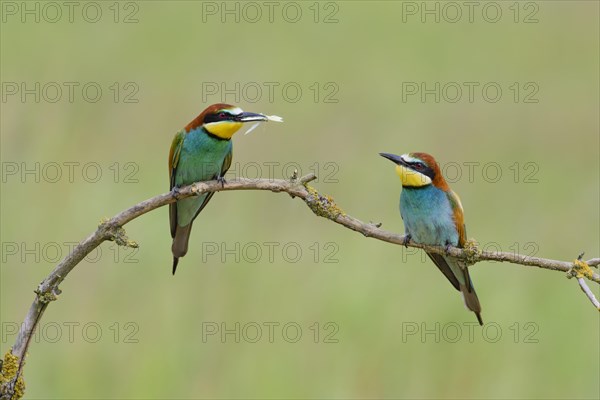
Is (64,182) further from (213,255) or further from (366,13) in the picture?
(366,13)

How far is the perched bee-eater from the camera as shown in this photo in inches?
159

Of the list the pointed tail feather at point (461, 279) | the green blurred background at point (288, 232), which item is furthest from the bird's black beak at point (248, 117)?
the green blurred background at point (288, 232)

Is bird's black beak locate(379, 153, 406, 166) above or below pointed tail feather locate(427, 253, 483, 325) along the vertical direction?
above

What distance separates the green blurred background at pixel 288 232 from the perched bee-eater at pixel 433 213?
3.84 feet

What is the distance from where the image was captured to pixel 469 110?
7.50 m

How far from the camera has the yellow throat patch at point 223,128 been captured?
3.99 m

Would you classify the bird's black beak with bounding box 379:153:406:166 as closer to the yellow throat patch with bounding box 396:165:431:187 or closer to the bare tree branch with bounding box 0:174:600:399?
the yellow throat patch with bounding box 396:165:431:187

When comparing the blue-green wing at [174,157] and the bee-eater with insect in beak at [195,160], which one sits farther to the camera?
the blue-green wing at [174,157]

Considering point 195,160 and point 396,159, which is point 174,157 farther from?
point 396,159

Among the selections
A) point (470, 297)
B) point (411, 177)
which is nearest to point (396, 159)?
point (411, 177)

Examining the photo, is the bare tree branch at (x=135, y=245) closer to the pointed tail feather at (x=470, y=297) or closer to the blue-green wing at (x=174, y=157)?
the pointed tail feather at (x=470, y=297)

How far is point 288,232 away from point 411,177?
6.00ft

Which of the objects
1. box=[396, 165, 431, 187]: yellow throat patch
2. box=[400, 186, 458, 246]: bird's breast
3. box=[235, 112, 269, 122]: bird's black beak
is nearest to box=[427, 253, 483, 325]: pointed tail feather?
box=[400, 186, 458, 246]: bird's breast

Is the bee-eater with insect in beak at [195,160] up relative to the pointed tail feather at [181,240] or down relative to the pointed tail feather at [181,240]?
up
